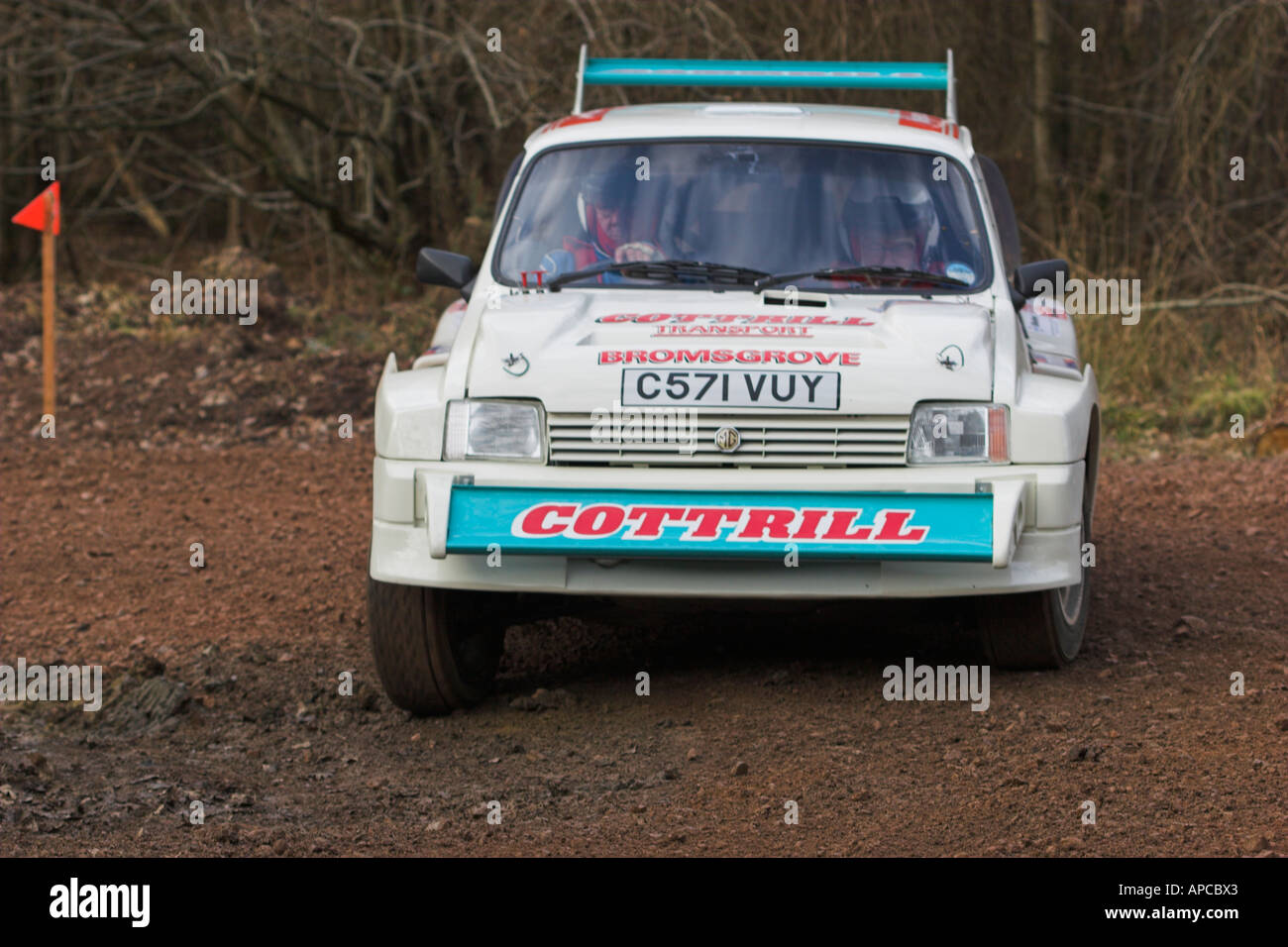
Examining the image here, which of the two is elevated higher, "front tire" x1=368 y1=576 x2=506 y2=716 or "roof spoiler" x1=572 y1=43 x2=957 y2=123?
"roof spoiler" x1=572 y1=43 x2=957 y2=123

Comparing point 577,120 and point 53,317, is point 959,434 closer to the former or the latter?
point 577,120

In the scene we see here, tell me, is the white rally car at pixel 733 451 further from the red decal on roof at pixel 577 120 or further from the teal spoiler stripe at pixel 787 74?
the teal spoiler stripe at pixel 787 74

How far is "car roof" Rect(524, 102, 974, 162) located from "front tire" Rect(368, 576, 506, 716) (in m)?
1.93

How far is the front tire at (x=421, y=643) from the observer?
17.4 feet

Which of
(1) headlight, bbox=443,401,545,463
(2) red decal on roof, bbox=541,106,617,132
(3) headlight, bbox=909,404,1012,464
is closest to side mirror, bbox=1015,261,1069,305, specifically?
(3) headlight, bbox=909,404,1012,464

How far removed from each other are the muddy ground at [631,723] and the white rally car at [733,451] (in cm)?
39

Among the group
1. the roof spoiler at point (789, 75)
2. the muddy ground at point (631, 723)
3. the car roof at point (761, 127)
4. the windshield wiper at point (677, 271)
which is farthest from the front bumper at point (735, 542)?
the roof spoiler at point (789, 75)

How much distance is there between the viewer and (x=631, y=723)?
537 cm

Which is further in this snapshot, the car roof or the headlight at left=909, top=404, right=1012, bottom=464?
the car roof

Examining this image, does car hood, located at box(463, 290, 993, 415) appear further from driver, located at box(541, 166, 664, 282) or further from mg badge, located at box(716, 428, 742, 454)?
driver, located at box(541, 166, 664, 282)

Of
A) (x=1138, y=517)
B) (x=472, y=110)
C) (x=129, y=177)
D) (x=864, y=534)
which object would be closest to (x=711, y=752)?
(x=864, y=534)

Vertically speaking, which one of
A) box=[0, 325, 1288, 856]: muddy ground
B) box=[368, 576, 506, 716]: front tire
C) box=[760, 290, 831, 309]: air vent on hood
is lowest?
box=[0, 325, 1288, 856]: muddy ground

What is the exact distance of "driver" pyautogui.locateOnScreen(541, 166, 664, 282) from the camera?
600 cm

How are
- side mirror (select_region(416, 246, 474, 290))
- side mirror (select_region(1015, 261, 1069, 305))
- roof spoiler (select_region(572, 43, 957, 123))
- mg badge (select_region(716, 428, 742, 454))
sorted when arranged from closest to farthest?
mg badge (select_region(716, 428, 742, 454)) < side mirror (select_region(1015, 261, 1069, 305)) < side mirror (select_region(416, 246, 474, 290)) < roof spoiler (select_region(572, 43, 957, 123))
